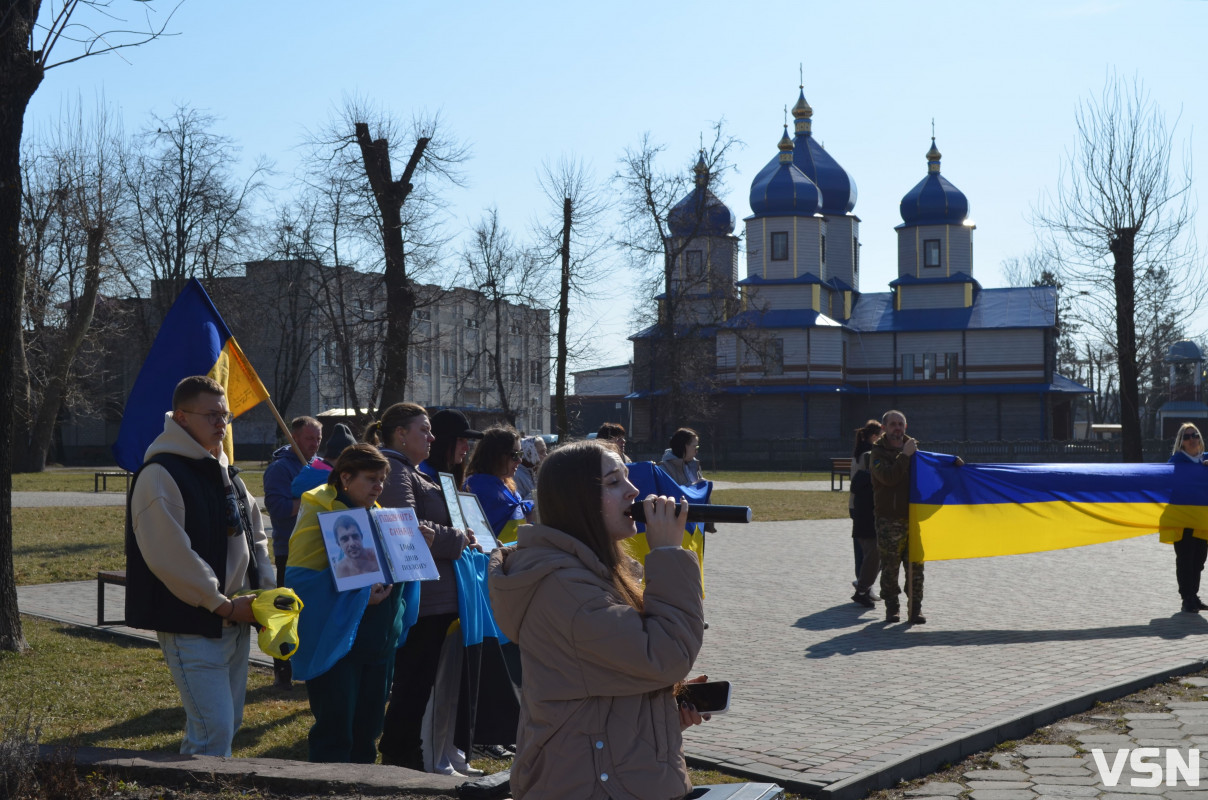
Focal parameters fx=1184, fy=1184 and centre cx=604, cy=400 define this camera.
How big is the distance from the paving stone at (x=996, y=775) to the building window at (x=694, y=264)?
164 feet

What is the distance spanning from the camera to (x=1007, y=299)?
7488 centimetres

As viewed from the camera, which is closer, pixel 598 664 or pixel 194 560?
pixel 598 664

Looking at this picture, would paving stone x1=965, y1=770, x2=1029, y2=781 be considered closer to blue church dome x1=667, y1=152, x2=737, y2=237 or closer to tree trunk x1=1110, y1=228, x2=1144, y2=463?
tree trunk x1=1110, y1=228, x2=1144, y2=463

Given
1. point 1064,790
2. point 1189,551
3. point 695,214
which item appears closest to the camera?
point 1064,790

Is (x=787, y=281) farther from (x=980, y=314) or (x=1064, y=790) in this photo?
(x=1064, y=790)

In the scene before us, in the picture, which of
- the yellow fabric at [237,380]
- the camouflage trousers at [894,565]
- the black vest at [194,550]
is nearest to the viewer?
the black vest at [194,550]

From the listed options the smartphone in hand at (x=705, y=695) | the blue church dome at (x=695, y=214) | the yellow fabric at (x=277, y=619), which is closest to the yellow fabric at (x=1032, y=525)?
the yellow fabric at (x=277, y=619)

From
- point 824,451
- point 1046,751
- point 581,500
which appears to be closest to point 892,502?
point 1046,751

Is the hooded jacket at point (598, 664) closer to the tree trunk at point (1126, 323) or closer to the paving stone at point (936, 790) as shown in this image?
the paving stone at point (936, 790)

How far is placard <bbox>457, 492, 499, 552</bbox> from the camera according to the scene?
678 cm

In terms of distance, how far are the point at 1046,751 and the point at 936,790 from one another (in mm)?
1108

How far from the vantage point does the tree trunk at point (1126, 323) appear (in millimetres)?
30516

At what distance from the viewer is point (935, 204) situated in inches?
2997

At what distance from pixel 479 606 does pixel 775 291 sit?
67717 millimetres
